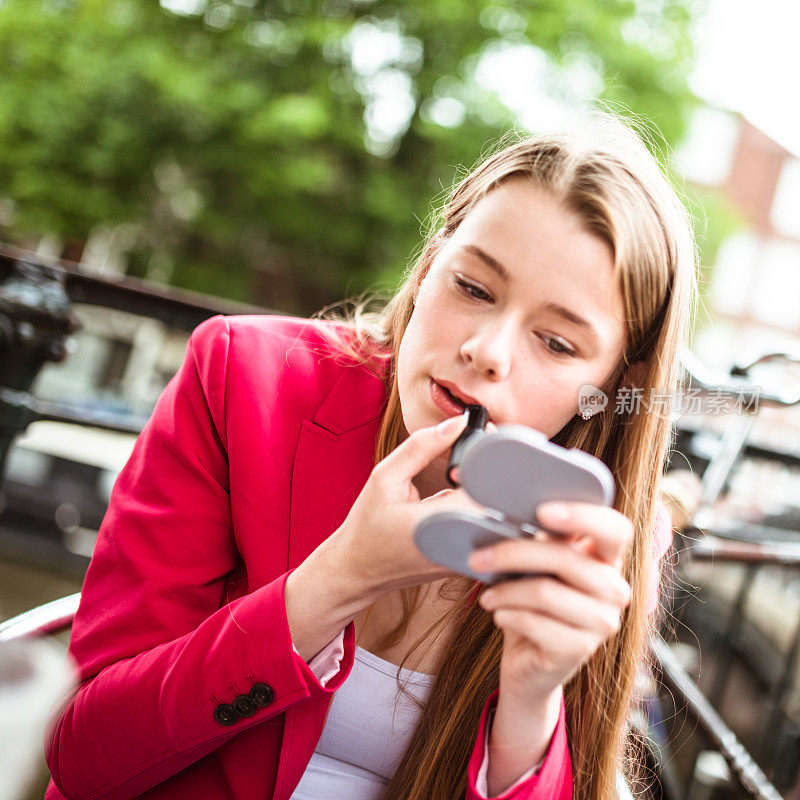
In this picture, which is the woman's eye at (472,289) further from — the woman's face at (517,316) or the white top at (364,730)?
the white top at (364,730)

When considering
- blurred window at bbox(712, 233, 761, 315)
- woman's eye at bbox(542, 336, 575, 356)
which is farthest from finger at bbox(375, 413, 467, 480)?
blurred window at bbox(712, 233, 761, 315)

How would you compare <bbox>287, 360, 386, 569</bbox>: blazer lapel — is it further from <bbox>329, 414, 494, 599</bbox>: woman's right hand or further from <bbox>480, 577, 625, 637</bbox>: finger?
<bbox>480, 577, 625, 637</bbox>: finger

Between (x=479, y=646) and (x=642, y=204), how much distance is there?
2.80 feet

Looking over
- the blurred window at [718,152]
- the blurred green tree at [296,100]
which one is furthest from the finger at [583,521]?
the blurred window at [718,152]

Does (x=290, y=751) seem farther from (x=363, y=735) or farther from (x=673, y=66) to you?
(x=673, y=66)

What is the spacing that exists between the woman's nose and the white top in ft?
2.11

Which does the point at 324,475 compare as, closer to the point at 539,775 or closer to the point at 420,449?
the point at 420,449

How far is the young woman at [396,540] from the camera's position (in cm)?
113

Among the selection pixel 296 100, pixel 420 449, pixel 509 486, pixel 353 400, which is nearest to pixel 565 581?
pixel 509 486

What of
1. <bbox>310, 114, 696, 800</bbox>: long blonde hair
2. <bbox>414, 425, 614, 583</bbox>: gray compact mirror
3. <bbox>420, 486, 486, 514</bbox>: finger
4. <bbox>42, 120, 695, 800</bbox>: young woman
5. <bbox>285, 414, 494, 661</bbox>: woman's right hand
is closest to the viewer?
<bbox>414, 425, 614, 583</bbox>: gray compact mirror

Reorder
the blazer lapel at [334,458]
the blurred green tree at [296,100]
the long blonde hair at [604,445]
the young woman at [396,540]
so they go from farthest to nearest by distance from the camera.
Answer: the blurred green tree at [296,100] → the blazer lapel at [334,458] → the long blonde hair at [604,445] → the young woman at [396,540]

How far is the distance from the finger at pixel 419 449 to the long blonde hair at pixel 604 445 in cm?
44

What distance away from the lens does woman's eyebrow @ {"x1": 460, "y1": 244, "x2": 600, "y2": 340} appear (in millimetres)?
1178

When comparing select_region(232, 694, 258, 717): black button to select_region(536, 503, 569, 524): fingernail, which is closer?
select_region(536, 503, 569, 524): fingernail
